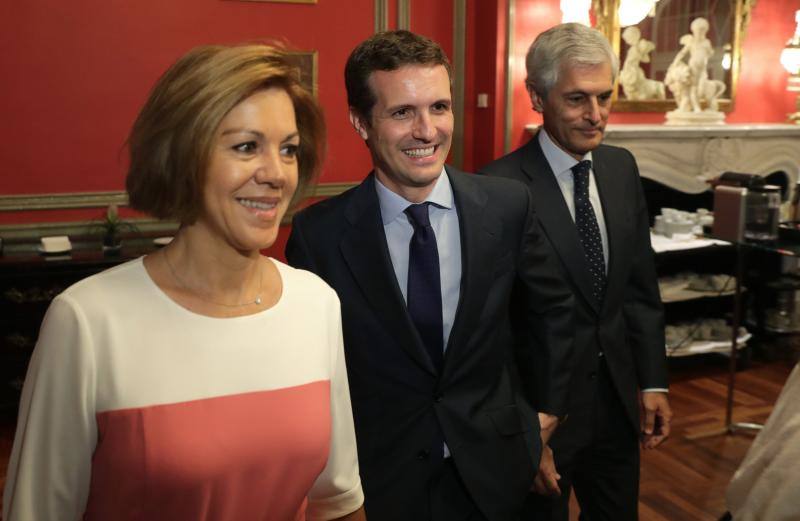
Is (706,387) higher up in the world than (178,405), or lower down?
lower down

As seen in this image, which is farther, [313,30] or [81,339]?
[313,30]

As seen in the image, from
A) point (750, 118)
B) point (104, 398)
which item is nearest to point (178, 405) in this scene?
point (104, 398)

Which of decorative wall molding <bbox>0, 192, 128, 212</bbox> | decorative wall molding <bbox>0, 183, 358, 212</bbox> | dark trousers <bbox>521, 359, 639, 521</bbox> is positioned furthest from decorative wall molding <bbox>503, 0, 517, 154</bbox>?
dark trousers <bbox>521, 359, 639, 521</bbox>

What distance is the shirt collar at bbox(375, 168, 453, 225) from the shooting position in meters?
1.63

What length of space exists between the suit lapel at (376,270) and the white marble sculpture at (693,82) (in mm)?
4259

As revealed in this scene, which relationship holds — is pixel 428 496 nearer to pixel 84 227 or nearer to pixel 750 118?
pixel 84 227

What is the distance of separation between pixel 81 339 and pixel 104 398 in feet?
0.30

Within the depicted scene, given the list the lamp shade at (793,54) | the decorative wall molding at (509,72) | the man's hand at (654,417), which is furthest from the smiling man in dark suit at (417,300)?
the lamp shade at (793,54)

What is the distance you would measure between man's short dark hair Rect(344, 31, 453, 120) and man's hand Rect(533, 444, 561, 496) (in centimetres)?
95

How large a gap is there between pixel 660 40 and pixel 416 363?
453cm

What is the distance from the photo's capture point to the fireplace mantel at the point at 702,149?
198 inches

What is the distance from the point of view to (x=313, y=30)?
194 inches

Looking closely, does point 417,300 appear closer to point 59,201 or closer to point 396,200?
point 396,200

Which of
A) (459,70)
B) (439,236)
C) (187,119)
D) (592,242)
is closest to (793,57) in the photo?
(459,70)
